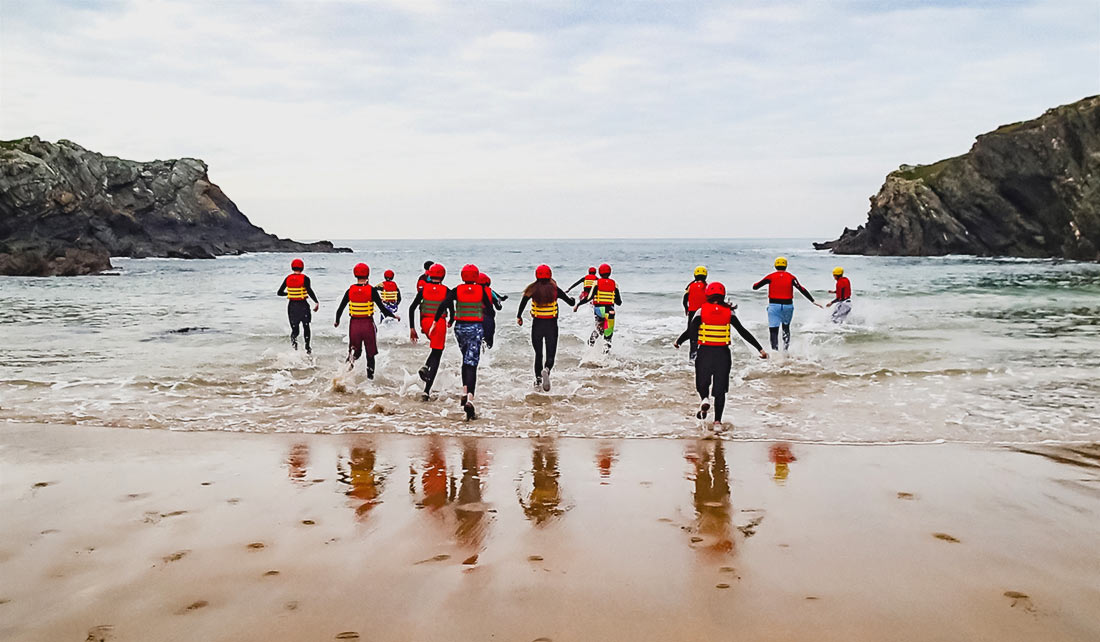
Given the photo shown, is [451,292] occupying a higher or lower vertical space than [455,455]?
higher

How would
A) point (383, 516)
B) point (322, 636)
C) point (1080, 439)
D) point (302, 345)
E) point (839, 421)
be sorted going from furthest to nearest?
point (302, 345), point (839, 421), point (1080, 439), point (383, 516), point (322, 636)

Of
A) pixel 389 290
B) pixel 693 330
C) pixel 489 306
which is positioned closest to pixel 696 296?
pixel 693 330

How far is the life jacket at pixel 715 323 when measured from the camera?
9.34 metres

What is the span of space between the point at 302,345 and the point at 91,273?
3578 cm

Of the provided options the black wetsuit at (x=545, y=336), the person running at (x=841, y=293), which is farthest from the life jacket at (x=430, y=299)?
the person running at (x=841, y=293)

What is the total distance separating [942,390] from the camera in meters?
12.1

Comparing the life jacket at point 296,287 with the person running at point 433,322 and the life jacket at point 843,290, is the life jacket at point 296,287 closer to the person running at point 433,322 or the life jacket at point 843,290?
the person running at point 433,322

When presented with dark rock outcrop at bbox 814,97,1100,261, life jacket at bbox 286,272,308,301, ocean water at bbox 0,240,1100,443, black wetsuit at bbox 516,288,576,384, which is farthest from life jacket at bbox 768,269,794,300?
dark rock outcrop at bbox 814,97,1100,261

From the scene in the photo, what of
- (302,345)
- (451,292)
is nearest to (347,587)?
(451,292)

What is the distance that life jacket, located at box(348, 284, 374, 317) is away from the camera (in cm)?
1254

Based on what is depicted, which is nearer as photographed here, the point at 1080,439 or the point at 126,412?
the point at 1080,439

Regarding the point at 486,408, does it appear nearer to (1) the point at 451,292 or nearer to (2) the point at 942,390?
(1) the point at 451,292

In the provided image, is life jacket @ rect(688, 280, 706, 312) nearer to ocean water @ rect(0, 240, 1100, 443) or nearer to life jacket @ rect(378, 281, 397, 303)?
ocean water @ rect(0, 240, 1100, 443)

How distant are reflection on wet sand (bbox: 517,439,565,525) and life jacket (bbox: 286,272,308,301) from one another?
8052 mm
